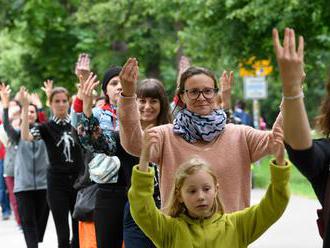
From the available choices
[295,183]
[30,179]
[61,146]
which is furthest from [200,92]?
[295,183]

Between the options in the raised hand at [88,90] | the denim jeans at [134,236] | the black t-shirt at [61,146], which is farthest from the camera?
the black t-shirt at [61,146]

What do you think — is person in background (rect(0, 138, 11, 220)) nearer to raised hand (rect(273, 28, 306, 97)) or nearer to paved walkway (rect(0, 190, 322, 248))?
Result: paved walkway (rect(0, 190, 322, 248))

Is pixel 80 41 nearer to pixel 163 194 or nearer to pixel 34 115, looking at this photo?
pixel 34 115

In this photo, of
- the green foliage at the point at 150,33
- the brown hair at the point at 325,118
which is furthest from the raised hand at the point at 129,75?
the green foliage at the point at 150,33

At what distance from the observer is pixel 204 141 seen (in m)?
4.77

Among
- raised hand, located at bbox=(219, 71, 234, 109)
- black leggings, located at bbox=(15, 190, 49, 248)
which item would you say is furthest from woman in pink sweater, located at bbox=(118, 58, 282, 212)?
black leggings, located at bbox=(15, 190, 49, 248)

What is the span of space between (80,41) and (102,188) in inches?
952

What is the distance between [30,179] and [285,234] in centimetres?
380

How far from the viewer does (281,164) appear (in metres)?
3.92

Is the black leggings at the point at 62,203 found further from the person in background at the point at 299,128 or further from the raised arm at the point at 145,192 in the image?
the person in background at the point at 299,128

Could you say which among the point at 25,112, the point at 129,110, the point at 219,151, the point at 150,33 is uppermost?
the point at 150,33

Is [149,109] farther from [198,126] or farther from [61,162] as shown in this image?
[61,162]

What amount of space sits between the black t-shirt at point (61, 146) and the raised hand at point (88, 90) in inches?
132

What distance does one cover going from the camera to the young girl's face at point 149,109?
594 cm
